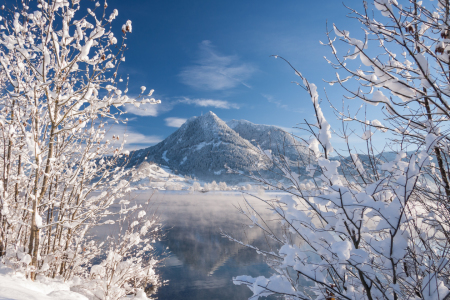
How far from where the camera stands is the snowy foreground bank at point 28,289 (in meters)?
1.75

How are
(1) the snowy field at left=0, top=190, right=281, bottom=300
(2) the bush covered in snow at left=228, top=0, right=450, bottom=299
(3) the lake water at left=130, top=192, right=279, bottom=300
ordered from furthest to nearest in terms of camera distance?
(3) the lake water at left=130, top=192, right=279, bottom=300, (1) the snowy field at left=0, top=190, right=281, bottom=300, (2) the bush covered in snow at left=228, top=0, right=450, bottom=299

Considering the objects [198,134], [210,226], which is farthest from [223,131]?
[210,226]

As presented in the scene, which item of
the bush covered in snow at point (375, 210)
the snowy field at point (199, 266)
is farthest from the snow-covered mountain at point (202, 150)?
the bush covered in snow at point (375, 210)

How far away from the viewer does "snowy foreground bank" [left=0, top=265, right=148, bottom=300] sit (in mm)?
1753

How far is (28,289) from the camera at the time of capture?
2076 mm

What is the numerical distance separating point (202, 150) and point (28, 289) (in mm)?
162754

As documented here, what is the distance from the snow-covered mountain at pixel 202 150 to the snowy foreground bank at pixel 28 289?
113 meters

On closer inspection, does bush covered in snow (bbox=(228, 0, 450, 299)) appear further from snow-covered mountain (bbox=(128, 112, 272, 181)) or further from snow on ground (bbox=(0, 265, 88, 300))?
snow-covered mountain (bbox=(128, 112, 272, 181))

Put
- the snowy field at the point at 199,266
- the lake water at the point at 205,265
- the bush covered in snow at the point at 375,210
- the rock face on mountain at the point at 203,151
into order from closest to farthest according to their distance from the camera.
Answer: the bush covered in snow at the point at 375,210, the snowy field at the point at 199,266, the lake water at the point at 205,265, the rock face on mountain at the point at 203,151

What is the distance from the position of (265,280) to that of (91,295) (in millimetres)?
3947

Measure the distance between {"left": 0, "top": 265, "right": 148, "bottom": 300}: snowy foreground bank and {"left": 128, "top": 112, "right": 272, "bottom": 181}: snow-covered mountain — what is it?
4446 inches

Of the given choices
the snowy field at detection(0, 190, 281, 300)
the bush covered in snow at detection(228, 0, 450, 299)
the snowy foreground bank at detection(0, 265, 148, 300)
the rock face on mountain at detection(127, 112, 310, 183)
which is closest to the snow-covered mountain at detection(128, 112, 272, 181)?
the rock face on mountain at detection(127, 112, 310, 183)

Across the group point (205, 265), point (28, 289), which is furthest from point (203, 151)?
point (28, 289)

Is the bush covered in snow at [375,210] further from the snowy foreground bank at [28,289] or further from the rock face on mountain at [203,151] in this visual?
the rock face on mountain at [203,151]
